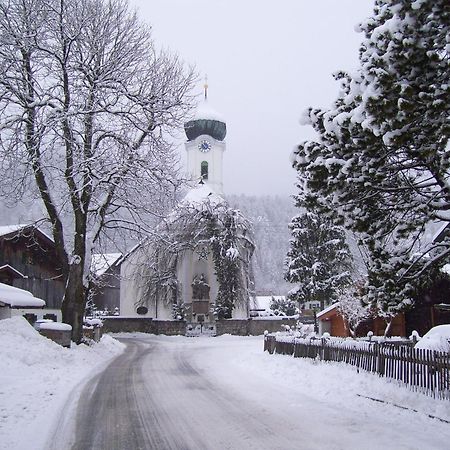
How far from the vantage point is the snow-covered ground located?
795cm

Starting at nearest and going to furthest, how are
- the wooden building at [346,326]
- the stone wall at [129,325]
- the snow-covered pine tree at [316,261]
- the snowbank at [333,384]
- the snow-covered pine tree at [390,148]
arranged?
the snow-covered pine tree at [390,148]
the snowbank at [333,384]
the wooden building at [346,326]
the snow-covered pine tree at [316,261]
the stone wall at [129,325]

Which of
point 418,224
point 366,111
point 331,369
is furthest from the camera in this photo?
point 331,369

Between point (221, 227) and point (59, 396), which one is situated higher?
point (221, 227)

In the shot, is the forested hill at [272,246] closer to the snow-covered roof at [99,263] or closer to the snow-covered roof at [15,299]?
the snow-covered roof at [99,263]

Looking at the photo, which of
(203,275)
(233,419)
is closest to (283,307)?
(203,275)

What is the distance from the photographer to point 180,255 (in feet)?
145

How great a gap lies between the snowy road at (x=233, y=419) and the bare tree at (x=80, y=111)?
24.8 ft

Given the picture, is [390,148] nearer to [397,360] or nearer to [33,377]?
[397,360]

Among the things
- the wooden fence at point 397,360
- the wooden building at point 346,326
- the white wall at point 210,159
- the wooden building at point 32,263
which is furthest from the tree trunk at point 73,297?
the white wall at point 210,159

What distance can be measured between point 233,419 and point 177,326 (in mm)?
33325

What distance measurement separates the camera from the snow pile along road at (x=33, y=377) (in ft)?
25.9

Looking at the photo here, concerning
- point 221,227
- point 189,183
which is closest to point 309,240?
point 221,227

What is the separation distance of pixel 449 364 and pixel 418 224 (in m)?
3.14

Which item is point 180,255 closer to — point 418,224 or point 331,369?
point 331,369
